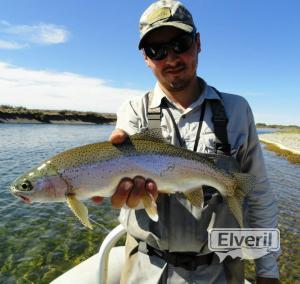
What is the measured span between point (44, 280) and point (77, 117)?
93342 mm

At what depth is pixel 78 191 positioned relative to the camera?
3230mm

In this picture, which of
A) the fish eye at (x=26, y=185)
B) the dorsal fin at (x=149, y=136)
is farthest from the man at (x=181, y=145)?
the fish eye at (x=26, y=185)

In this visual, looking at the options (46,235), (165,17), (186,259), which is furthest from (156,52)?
(46,235)

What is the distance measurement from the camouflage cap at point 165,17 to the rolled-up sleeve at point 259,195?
3.54 feet

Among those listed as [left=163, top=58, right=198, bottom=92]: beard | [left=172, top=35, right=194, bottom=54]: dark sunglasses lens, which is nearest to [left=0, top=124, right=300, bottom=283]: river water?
[left=163, top=58, right=198, bottom=92]: beard

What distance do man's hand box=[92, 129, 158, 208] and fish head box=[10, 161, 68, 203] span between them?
1.60 feet

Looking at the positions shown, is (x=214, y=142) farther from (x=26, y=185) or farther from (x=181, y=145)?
(x=26, y=185)

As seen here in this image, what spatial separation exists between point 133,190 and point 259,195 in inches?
52.4

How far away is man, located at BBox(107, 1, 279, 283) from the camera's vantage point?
126 inches

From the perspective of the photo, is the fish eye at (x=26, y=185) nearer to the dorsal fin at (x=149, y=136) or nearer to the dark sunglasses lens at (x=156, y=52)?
the dorsal fin at (x=149, y=136)

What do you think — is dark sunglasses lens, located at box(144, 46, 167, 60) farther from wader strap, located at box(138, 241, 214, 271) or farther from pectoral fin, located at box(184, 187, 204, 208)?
wader strap, located at box(138, 241, 214, 271)

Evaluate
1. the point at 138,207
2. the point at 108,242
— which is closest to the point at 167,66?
the point at 138,207

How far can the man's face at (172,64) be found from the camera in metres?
3.54

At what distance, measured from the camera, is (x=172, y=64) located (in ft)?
11.6
